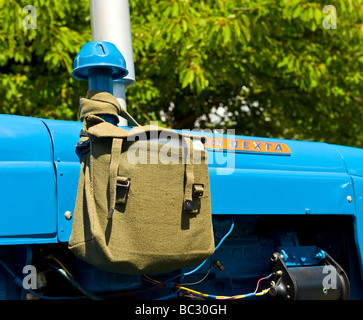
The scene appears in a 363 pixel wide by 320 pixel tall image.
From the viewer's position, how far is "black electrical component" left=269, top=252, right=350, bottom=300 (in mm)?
2826

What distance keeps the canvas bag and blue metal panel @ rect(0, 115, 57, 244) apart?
119 mm

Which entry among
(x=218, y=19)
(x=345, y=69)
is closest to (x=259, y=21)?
(x=218, y=19)

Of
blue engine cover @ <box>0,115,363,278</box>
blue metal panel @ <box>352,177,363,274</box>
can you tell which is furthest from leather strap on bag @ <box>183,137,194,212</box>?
blue metal panel @ <box>352,177,363,274</box>

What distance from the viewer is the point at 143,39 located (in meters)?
6.21

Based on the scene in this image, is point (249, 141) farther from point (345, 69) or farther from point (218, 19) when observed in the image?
point (345, 69)

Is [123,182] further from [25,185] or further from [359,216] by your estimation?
[359,216]

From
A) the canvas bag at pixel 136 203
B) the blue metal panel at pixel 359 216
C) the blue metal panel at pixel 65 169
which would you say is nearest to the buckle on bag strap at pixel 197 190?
the canvas bag at pixel 136 203

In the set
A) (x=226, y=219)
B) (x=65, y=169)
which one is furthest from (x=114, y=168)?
(x=226, y=219)

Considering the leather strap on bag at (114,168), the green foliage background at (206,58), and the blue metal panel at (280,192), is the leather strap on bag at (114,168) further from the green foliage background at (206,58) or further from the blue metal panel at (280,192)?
the green foliage background at (206,58)

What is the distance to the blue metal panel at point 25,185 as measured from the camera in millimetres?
2086

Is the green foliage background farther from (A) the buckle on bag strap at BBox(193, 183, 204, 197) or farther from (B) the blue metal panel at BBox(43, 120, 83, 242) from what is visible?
(A) the buckle on bag strap at BBox(193, 183, 204, 197)

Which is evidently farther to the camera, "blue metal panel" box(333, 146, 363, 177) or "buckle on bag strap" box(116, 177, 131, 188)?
"blue metal panel" box(333, 146, 363, 177)

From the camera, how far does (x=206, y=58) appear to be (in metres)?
6.08
